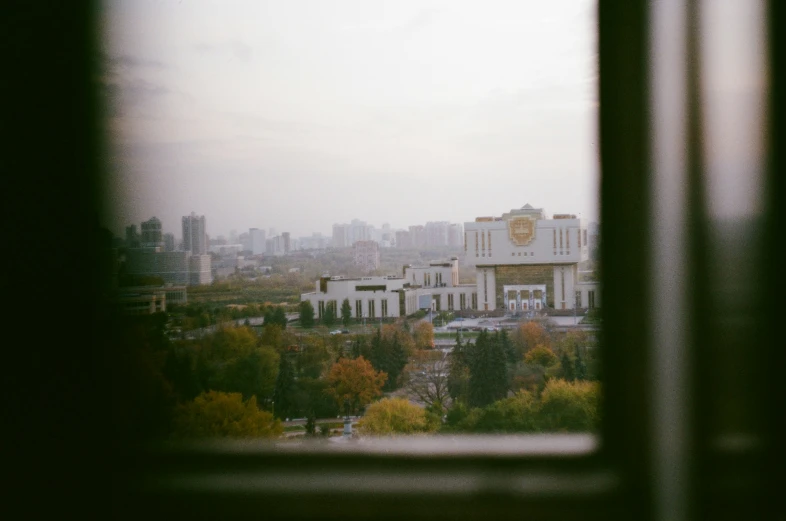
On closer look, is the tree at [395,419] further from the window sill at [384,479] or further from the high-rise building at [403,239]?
the high-rise building at [403,239]

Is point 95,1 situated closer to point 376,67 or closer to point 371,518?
point 376,67

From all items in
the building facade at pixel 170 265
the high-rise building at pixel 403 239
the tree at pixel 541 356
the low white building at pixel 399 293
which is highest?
the high-rise building at pixel 403 239

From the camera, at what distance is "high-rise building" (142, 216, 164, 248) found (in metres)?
1.77

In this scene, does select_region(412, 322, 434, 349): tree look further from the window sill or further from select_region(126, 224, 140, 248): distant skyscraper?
select_region(126, 224, 140, 248): distant skyscraper

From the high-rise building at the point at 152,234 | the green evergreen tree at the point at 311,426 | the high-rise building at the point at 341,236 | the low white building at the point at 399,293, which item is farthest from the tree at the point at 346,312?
the high-rise building at the point at 152,234

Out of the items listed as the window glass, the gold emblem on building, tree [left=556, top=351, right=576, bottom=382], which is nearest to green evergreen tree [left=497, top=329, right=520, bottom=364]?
the window glass

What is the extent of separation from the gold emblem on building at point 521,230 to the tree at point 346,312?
430 mm

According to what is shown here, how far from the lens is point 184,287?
179cm

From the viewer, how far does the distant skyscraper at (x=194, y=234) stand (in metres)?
1.77

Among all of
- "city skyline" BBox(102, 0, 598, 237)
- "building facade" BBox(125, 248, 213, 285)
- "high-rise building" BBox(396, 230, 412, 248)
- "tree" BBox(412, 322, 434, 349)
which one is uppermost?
"city skyline" BBox(102, 0, 598, 237)

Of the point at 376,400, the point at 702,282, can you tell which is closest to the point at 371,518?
the point at 376,400

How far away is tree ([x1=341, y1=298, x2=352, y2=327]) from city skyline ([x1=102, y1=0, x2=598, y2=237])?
0.59ft

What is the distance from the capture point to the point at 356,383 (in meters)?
1.77

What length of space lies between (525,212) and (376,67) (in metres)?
0.50
